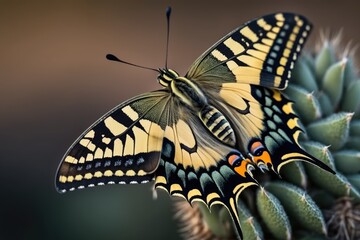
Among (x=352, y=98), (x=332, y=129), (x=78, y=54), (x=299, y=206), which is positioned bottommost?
(x=299, y=206)

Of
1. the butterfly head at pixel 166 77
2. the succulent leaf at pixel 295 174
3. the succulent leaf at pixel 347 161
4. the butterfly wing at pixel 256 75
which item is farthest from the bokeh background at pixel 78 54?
the succulent leaf at pixel 347 161

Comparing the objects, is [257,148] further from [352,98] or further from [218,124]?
[352,98]

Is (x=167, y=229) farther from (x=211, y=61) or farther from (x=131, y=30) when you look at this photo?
(x=131, y=30)

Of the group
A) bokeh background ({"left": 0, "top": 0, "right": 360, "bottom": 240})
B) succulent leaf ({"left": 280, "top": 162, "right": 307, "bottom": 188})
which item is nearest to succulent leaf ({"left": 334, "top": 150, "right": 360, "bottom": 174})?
succulent leaf ({"left": 280, "top": 162, "right": 307, "bottom": 188})

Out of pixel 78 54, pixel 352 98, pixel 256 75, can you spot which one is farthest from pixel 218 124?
pixel 78 54

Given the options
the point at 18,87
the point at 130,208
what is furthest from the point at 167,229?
the point at 18,87

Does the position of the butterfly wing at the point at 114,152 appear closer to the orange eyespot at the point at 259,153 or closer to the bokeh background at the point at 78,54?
the orange eyespot at the point at 259,153
